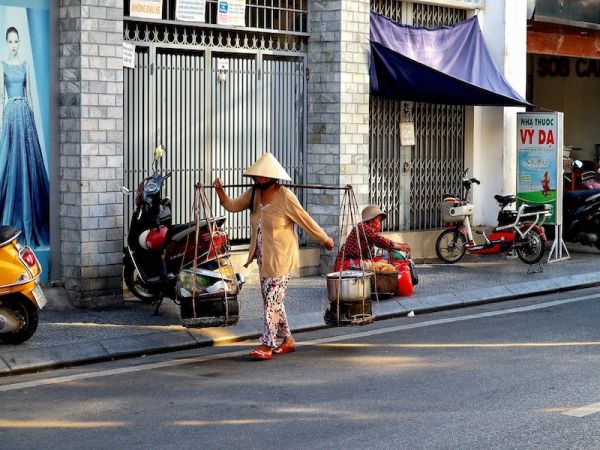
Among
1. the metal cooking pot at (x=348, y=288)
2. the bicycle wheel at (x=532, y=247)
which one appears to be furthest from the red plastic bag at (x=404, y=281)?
the bicycle wheel at (x=532, y=247)

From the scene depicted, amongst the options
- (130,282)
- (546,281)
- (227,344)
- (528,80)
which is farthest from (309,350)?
(528,80)

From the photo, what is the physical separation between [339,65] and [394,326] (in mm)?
4457

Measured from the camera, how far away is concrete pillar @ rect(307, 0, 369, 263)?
15219 mm

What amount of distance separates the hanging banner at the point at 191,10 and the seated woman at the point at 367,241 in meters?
3.18

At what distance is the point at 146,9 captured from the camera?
13.4 m

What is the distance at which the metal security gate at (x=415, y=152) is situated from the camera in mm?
16453

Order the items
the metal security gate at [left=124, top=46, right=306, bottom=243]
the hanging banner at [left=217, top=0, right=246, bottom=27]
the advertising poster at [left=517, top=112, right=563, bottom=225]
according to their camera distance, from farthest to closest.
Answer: the advertising poster at [left=517, top=112, right=563, bottom=225], the hanging banner at [left=217, top=0, right=246, bottom=27], the metal security gate at [left=124, top=46, right=306, bottom=243]

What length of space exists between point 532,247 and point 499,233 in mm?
650

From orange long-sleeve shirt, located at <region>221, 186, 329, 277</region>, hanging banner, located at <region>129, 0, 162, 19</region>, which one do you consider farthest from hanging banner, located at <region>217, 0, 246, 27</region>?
orange long-sleeve shirt, located at <region>221, 186, 329, 277</region>

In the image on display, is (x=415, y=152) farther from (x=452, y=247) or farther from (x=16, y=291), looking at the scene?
(x=16, y=291)

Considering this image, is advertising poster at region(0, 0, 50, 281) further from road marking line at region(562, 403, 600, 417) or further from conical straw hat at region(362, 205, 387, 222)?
road marking line at region(562, 403, 600, 417)

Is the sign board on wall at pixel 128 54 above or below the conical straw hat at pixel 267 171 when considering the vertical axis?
above

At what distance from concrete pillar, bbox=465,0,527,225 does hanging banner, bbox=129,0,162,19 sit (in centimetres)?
609

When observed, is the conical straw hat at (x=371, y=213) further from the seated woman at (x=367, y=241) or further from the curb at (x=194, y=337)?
the curb at (x=194, y=337)
